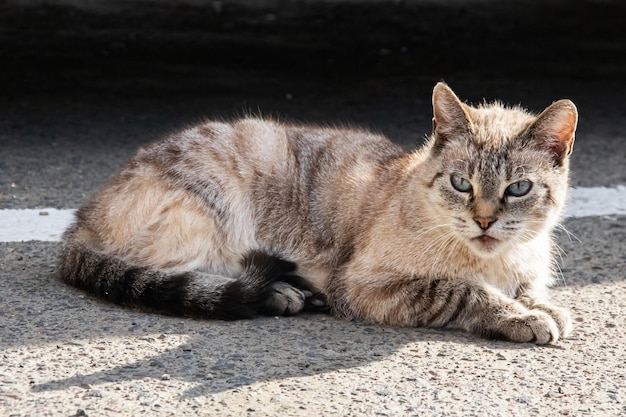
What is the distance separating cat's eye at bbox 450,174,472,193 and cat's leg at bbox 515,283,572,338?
2.22 feet

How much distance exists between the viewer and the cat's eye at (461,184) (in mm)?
4520

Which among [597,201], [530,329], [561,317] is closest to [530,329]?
[530,329]

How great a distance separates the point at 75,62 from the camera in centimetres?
1034

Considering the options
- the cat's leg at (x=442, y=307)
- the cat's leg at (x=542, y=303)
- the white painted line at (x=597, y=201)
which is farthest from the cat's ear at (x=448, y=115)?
the white painted line at (x=597, y=201)

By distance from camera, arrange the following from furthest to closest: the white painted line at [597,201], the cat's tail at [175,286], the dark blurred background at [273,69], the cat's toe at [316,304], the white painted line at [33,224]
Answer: the dark blurred background at [273,69], the white painted line at [597,201], the white painted line at [33,224], the cat's toe at [316,304], the cat's tail at [175,286]

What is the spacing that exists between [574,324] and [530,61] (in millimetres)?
6408

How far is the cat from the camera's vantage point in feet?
14.9

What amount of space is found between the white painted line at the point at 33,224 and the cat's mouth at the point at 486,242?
8.47ft

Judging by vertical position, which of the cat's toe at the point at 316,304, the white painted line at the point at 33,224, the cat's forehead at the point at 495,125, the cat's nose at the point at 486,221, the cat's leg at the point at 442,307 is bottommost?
the white painted line at the point at 33,224

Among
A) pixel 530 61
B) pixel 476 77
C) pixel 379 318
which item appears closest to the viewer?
pixel 379 318

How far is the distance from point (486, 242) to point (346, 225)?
0.94 metres

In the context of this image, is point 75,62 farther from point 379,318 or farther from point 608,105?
point 379,318

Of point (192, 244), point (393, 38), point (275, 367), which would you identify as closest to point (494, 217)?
point (275, 367)

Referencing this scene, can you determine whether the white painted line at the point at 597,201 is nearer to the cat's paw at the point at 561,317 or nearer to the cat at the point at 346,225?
the cat at the point at 346,225
